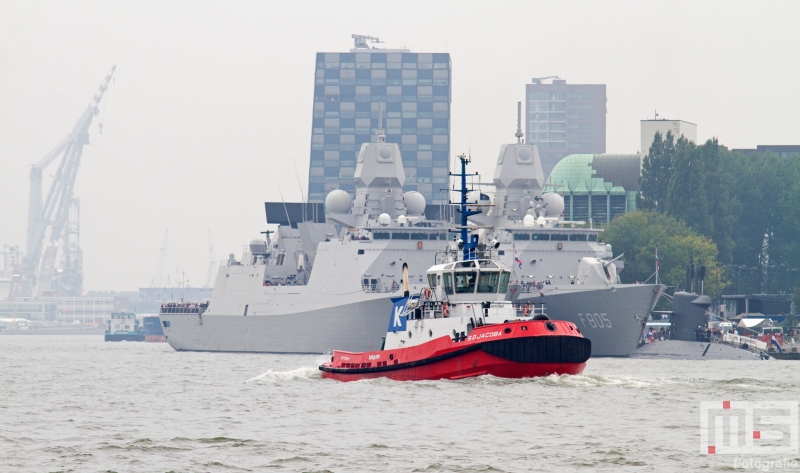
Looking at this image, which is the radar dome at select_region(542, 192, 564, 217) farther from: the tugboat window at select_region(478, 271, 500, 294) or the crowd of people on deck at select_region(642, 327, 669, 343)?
the tugboat window at select_region(478, 271, 500, 294)

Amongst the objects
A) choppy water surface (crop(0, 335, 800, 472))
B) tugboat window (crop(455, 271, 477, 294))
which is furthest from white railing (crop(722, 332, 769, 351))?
tugboat window (crop(455, 271, 477, 294))

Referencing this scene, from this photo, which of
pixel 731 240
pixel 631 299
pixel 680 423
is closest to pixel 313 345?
pixel 631 299

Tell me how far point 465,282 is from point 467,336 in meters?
2.71

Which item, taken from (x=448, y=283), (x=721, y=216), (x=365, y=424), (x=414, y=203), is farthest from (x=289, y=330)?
(x=365, y=424)

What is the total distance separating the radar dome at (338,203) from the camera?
9500cm

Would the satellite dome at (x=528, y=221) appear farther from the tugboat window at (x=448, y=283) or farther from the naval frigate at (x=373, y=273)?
the tugboat window at (x=448, y=283)

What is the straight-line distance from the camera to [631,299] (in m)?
77.1

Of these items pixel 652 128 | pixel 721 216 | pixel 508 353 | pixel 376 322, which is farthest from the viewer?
pixel 652 128

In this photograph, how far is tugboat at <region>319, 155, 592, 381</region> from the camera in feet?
144

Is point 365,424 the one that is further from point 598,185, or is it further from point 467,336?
point 598,185

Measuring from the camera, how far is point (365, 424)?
35.4 m

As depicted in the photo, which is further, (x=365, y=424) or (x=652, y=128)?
(x=652, y=128)

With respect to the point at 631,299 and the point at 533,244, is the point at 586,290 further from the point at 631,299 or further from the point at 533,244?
the point at 533,244

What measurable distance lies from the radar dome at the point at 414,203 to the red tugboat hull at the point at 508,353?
47.5 meters
